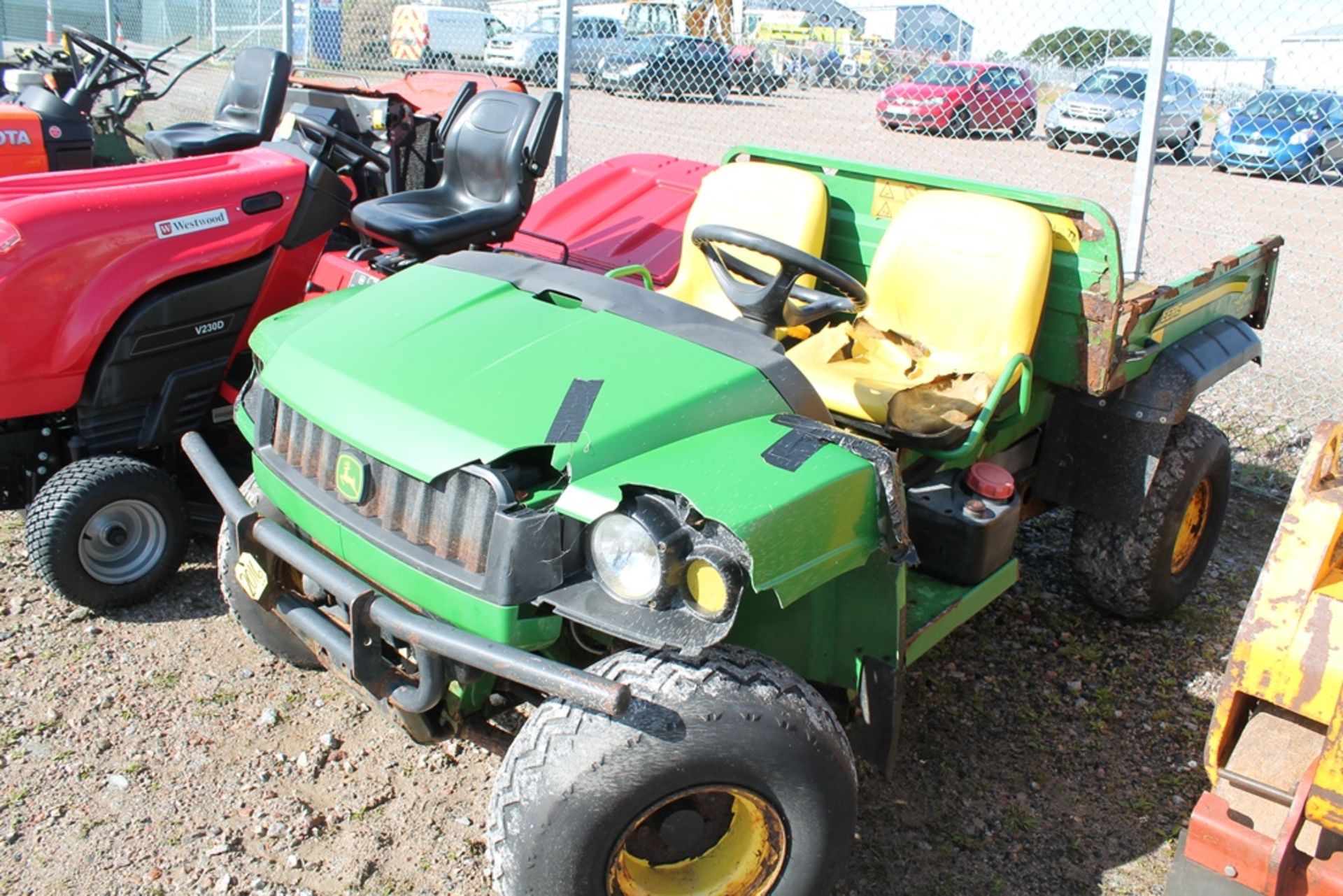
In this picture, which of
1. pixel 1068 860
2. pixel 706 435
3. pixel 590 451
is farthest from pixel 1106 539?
pixel 590 451

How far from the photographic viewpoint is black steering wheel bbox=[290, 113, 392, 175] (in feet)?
14.8

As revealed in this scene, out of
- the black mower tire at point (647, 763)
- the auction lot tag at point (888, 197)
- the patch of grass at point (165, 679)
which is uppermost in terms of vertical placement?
the auction lot tag at point (888, 197)

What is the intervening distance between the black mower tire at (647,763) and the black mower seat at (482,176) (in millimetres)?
2466

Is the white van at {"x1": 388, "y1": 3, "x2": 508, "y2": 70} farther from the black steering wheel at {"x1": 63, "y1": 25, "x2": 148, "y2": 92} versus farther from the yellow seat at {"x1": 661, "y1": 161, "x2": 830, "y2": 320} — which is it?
the yellow seat at {"x1": 661, "y1": 161, "x2": 830, "y2": 320}

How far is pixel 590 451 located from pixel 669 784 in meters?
0.61

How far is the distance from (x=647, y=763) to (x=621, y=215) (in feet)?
10.4

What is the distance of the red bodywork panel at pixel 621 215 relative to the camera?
14.9 feet

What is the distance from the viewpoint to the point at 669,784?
2035mm

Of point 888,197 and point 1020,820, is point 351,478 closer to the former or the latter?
point 1020,820

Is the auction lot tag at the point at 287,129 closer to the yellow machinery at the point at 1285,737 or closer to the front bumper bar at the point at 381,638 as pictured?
the front bumper bar at the point at 381,638

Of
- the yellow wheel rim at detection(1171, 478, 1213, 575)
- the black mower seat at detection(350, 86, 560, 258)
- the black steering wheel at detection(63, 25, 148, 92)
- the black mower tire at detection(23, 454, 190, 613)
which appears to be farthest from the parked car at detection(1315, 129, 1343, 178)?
the black steering wheel at detection(63, 25, 148, 92)

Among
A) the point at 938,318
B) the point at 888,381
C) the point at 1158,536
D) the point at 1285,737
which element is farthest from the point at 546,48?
the point at 1285,737

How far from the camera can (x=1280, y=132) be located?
600cm

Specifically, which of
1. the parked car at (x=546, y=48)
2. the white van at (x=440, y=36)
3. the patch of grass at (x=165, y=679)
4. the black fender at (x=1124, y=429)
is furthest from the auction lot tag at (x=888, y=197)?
the white van at (x=440, y=36)
